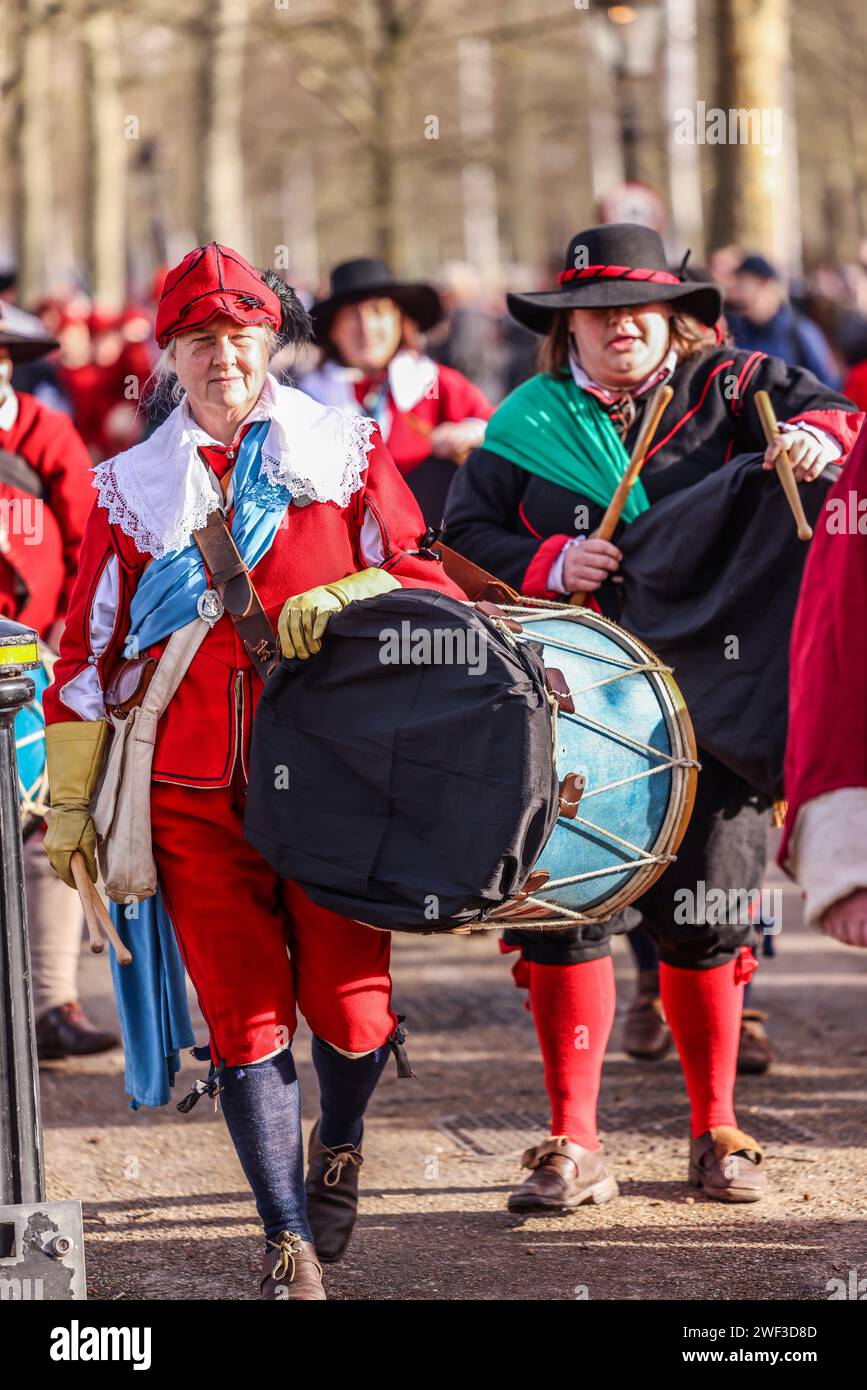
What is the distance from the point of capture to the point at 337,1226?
163 inches

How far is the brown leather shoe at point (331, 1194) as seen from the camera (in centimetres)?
412

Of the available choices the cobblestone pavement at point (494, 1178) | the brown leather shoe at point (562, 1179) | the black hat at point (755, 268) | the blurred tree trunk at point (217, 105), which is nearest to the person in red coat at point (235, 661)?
the cobblestone pavement at point (494, 1178)

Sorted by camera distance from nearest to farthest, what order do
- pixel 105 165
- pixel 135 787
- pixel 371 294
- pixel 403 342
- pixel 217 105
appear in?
pixel 135 787 → pixel 371 294 → pixel 403 342 → pixel 217 105 → pixel 105 165

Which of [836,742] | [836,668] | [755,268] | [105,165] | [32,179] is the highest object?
[105,165]

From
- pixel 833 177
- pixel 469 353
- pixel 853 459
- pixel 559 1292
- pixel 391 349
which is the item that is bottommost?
pixel 559 1292

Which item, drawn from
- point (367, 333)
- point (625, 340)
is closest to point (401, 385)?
point (367, 333)

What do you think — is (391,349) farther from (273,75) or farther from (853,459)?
(273,75)

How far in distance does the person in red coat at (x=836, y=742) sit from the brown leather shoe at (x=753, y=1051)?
2.81 m

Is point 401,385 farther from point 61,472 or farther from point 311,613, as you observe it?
point 311,613

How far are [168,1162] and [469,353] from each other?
11233mm

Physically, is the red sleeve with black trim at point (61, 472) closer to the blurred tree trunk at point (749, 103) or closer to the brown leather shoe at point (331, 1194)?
the brown leather shoe at point (331, 1194)

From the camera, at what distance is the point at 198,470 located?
12.7 feet

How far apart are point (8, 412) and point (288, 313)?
5.75 feet

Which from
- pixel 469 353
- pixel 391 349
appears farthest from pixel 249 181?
pixel 391 349
